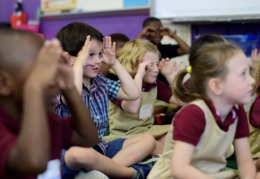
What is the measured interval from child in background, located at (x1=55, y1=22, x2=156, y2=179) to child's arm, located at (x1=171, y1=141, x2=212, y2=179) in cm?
45

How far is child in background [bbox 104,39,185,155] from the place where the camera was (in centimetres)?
168

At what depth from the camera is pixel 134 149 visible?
1464 mm

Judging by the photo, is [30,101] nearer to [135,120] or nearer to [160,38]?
[135,120]

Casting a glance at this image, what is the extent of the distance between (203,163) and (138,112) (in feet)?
2.41

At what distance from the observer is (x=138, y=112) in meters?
1.74

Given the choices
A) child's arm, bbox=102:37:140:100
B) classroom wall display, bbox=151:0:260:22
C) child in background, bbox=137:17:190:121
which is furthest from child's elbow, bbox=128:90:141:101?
classroom wall display, bbox=151:0:260:22

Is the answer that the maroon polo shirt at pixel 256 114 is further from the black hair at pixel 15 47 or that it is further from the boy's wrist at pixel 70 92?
the black hair at pixel 15 47

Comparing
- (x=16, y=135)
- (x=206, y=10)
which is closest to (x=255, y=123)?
(x=16, y=135)

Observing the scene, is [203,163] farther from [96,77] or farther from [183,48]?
[183,48]

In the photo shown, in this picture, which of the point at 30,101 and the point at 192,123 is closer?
the point at 30,101

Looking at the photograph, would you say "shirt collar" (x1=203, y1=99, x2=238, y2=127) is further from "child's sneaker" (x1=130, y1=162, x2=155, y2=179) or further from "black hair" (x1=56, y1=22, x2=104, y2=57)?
"black hair" (x1=56, y1=22, x2=104, y2=57)

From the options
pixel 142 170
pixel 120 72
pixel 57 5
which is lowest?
pixel 142 170

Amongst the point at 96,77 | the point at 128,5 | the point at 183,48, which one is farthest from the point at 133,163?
the point at 128,5

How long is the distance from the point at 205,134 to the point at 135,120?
776mm
